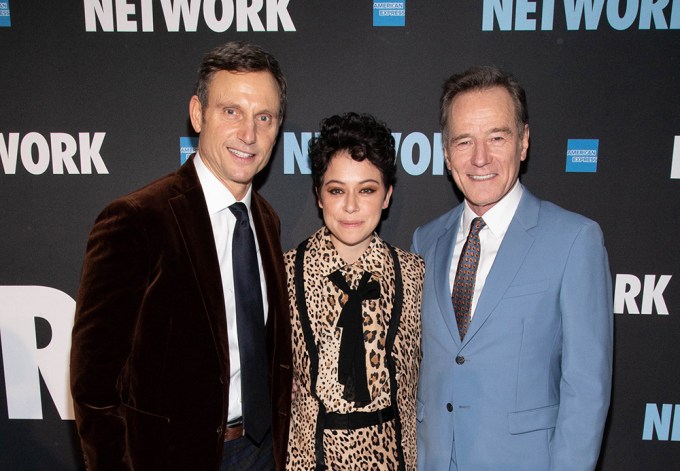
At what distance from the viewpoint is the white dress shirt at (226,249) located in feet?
5.69

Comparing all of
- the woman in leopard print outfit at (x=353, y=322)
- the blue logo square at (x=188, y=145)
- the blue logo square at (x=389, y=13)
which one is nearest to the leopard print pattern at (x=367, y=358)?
the woman in leopard print outfit at (x=353, y=322)

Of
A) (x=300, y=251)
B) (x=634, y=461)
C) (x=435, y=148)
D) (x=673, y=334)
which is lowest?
(x=634, y=461)

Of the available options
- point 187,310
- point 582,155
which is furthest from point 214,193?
point 582,155

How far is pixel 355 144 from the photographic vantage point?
1.97 meters

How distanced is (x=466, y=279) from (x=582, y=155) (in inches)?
52.2

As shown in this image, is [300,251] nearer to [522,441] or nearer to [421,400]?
[421,400]

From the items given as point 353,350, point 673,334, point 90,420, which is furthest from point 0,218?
point 673,334

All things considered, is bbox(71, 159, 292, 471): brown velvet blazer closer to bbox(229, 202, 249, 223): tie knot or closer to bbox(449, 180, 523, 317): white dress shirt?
bbox(229, 202, 249, 223): tie knot

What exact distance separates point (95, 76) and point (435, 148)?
74.6 inches

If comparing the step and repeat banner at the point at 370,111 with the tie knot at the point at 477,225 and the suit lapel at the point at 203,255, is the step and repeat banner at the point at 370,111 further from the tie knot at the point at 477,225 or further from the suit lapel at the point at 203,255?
the suit lapel at the point at 203,255

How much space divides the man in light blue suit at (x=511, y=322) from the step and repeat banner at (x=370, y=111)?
823 millimetres

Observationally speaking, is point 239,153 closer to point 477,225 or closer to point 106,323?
point 106,323

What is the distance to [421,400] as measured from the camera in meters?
2.04

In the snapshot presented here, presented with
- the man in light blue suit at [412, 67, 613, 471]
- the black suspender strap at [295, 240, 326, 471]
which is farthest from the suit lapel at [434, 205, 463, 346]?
the black suspender strap at [295, 240, 326, 471]
